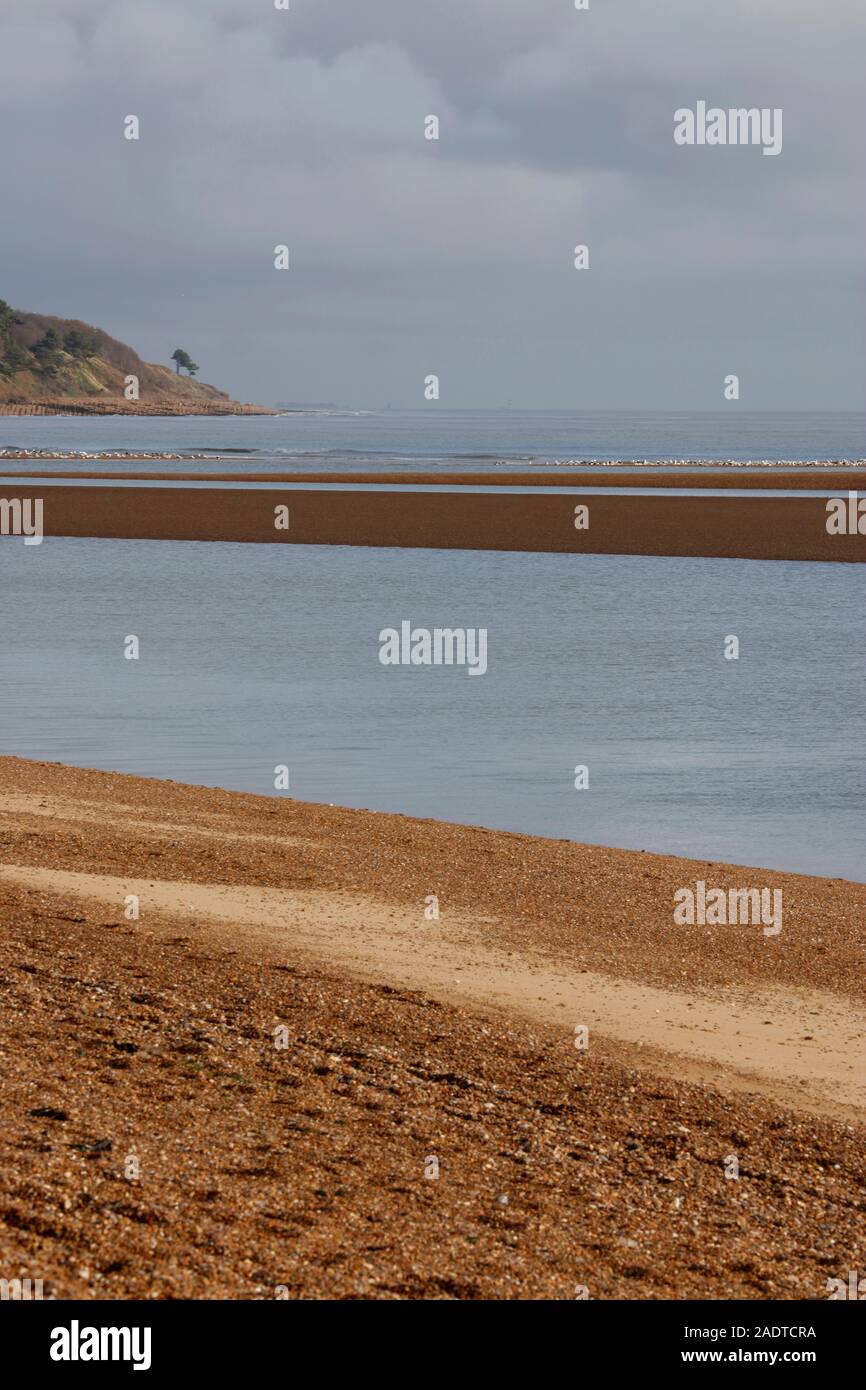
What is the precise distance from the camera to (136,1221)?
227 inches

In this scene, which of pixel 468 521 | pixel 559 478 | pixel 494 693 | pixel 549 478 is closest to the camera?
pixel 494 693

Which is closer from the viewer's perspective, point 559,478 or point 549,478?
point 559,478

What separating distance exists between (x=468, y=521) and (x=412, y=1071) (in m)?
38.3

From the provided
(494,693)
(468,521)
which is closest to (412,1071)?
(494,693)

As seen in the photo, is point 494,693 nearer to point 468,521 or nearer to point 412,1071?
point 412,1071

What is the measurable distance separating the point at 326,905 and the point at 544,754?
221 inches

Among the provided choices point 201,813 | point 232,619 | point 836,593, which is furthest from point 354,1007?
point 836,593

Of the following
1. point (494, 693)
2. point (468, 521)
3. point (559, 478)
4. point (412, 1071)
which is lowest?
point (412, 1071)

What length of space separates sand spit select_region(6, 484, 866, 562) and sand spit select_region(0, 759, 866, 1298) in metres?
28.8

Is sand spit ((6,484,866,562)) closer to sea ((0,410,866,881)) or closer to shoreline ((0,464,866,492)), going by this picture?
sea ((0,410,866,881))

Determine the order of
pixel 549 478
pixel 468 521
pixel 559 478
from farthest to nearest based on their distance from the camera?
pixel 549 478 < pixel 559 478 < pixel 468 521

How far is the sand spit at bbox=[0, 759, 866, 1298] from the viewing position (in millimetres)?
5848

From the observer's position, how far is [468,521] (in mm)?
45500

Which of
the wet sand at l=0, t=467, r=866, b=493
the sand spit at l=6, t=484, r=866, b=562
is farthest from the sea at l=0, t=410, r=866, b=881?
the wet sand at l=0, t=467, r=866, b=493
